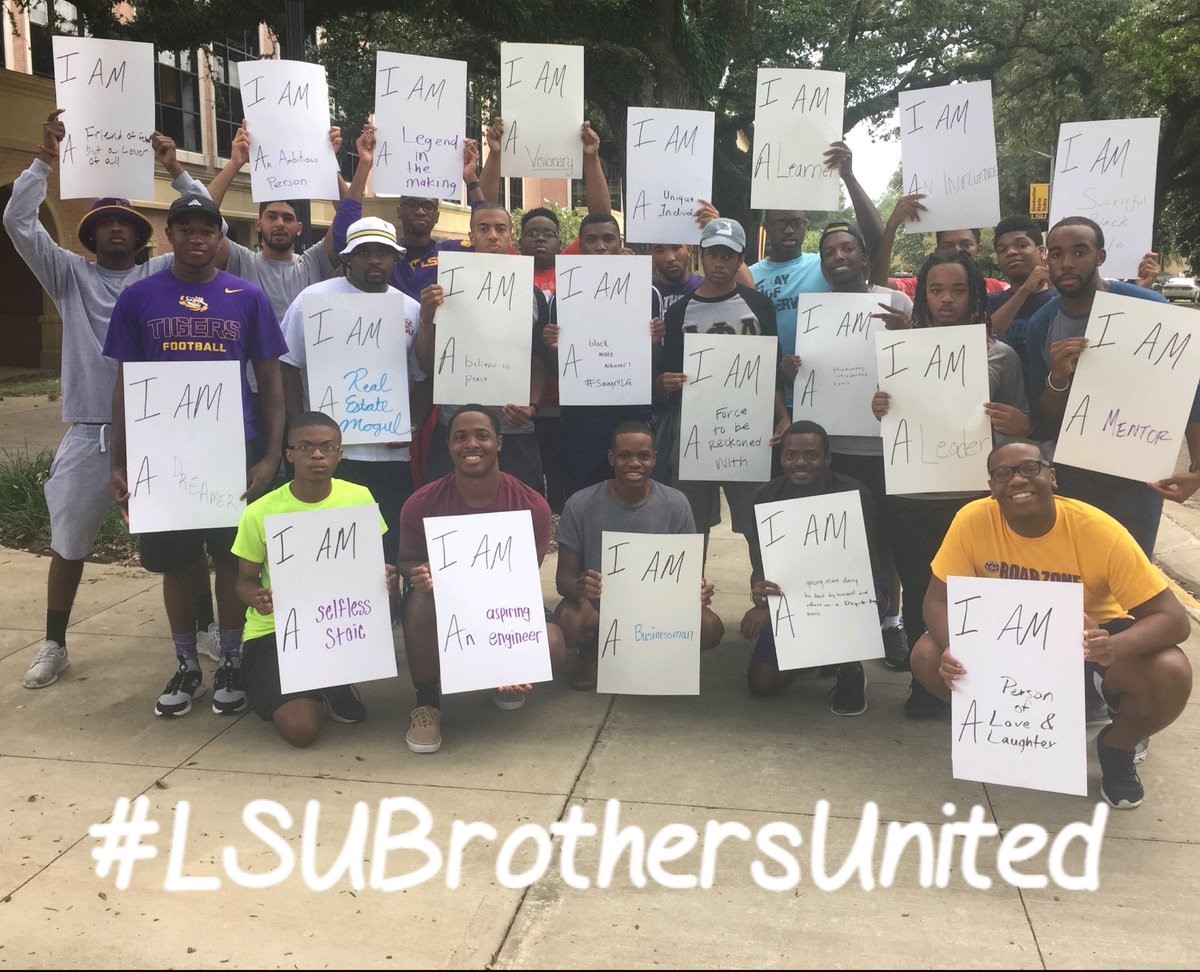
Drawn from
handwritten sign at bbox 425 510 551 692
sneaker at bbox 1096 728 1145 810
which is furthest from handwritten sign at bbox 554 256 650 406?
sneaker at bbox 1096 728 1145 810

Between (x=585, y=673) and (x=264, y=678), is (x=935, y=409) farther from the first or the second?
(x=264, y=678)

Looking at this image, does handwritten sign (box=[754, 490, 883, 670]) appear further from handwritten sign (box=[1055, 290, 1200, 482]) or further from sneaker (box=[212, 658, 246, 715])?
sneaker (box=[212, 658, 246, 715])

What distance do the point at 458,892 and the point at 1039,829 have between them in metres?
1.74

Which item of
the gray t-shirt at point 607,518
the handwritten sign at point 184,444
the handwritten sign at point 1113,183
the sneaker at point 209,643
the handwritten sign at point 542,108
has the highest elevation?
the handwritten sign at point 542,108

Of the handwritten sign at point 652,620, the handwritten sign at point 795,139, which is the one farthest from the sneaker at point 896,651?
the handwritten sign at point 795,139

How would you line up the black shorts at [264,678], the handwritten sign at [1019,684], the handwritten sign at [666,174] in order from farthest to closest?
the handwritten sign at [666,174], the black shorts at [264,678], the handwritten sign at [1019,684]

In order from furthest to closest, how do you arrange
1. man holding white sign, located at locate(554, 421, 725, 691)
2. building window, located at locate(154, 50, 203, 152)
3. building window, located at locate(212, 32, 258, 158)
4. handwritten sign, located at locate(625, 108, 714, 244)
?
building window, located at locate(212, 32, 258, 158) < building window, located at locate(154, 50, 203, 152) < handwritten sign, located at locate(625, 108, 714, 244) < man holding white sign, located at locate(554, 421, 725, 691)

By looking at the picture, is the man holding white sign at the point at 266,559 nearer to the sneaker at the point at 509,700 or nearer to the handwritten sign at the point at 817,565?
the sneaker at the point at 509,700

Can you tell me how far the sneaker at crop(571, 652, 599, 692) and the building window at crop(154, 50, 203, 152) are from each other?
63.1 feet

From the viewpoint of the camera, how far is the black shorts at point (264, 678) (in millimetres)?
3928

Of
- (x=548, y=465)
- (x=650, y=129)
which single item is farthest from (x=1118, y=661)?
(x=650, y=129)

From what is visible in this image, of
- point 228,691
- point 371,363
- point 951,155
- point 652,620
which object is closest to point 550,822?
point 652,620

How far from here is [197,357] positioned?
408 cm

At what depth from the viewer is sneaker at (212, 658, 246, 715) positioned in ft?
13.6
